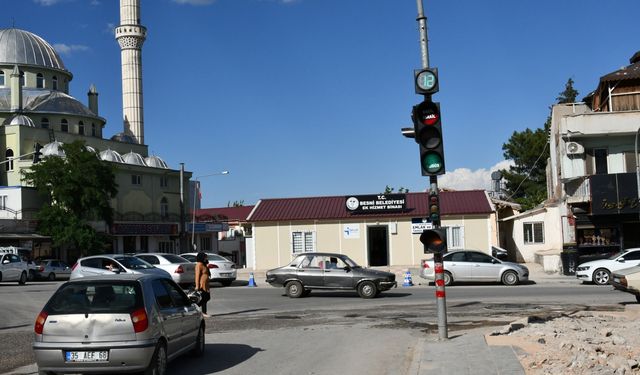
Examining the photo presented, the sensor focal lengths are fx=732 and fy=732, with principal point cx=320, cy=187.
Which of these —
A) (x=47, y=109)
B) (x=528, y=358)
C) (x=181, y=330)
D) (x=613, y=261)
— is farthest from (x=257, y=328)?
(x=47, y=109)

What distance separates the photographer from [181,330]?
1067cm

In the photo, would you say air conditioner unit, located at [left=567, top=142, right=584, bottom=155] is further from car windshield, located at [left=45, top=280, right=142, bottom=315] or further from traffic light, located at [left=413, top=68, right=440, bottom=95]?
car windshield, located at [left=45, top=280, right=142, bottom=315]

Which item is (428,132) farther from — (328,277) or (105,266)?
(105,266)

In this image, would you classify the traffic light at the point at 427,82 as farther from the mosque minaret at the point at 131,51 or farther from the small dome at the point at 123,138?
the mosque minaret at the point at 131,51

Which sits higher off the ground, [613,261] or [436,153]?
[436,153]

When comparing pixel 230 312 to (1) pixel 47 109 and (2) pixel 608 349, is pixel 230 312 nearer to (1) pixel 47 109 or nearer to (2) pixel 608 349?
(2) pixel 608 349

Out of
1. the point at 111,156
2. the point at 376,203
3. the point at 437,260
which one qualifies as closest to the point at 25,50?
the point at 111,156

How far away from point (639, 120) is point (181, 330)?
103 ft

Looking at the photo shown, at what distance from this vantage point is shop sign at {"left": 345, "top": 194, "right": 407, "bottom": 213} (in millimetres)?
43469

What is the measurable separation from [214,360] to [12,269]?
3178 cm

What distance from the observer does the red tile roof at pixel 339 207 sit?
4297cm

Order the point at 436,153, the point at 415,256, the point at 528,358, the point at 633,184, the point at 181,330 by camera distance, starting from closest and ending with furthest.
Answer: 1. the point at 528,358
2. the point at 181,330
3. the point at 436,153
4. the point at 633,184
5. the point at 415,256

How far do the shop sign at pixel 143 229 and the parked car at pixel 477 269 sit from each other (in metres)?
44.8

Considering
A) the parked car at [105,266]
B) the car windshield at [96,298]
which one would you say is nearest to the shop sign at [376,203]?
the parked car at [105,266]
